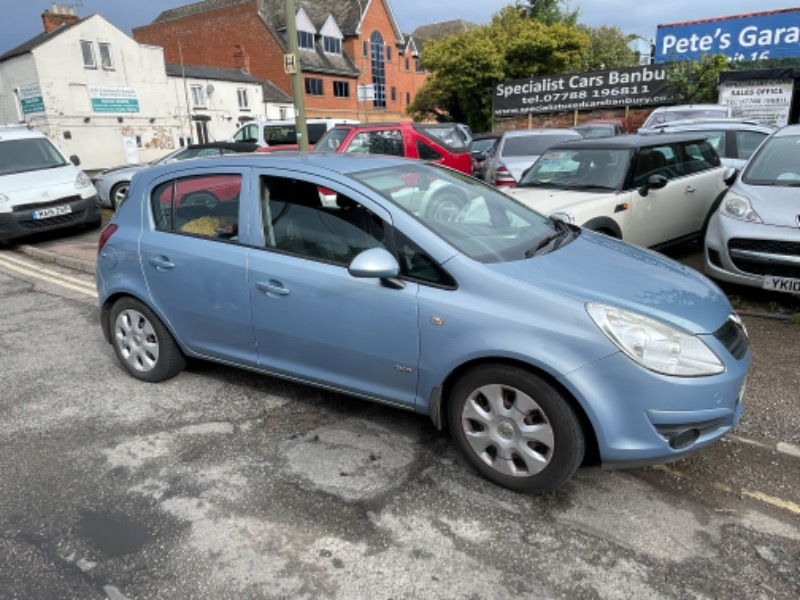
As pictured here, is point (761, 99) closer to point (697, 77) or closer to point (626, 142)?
point (697, 77)

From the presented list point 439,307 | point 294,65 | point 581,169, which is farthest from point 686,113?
point 439,307

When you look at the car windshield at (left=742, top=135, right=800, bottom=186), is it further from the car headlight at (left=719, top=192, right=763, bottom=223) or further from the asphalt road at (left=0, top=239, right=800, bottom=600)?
the asphalt road at (left=0, top=239, right=800, bottom=600)

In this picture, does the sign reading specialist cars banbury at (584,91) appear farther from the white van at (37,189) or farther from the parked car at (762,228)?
the white van at (37,189)

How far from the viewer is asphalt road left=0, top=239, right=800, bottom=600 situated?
242 cm

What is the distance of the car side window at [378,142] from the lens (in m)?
9.92

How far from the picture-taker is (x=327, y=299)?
3.27 m

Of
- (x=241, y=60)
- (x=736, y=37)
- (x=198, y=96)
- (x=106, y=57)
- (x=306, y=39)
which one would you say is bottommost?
(x=198, y=96)

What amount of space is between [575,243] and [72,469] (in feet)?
10.4

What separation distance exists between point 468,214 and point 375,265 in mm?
925

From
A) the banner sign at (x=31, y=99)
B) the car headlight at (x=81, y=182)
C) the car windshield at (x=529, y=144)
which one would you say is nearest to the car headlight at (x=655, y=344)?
the car windshield at (x=529, y=144)

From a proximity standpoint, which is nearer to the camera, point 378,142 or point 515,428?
point 515,428

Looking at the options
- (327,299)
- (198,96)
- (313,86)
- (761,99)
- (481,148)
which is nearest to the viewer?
(327,299)

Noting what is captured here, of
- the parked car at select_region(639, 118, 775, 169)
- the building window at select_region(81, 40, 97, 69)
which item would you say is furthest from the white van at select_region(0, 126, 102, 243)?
the building window at select_region(81, 40, 97, 69)

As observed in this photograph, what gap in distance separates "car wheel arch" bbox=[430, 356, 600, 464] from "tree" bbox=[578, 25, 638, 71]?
52.1 meters
